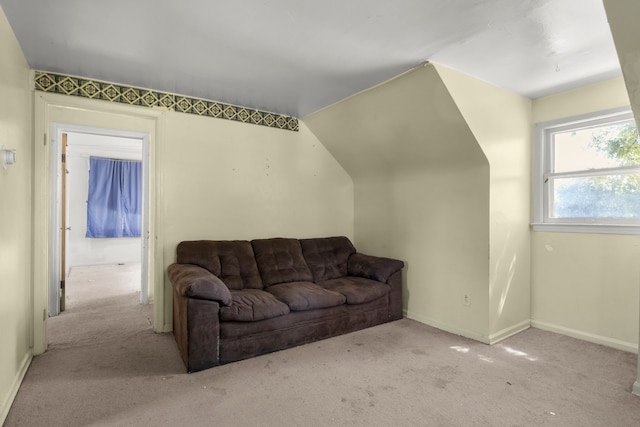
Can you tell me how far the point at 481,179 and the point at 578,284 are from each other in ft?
4.22

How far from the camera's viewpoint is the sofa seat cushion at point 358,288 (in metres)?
3.10

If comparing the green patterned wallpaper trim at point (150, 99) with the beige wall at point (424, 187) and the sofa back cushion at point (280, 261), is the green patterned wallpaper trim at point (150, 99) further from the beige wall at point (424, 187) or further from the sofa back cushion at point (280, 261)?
the sofa back cushion at point (280, 261)

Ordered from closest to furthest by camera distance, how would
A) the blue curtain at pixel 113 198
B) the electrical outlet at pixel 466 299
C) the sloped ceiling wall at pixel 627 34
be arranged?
1. the sloped ceiling wall at pixel 627 34
2. the electrical outlet at pixel 466 299
3. the blue curtain at pixel 113 198

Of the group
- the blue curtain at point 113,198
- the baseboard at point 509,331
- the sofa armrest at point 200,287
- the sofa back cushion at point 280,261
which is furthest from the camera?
the blue curtain at point 113,198

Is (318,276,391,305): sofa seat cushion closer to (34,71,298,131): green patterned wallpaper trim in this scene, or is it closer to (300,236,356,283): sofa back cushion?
(300,236,356,283): sofa back cushion

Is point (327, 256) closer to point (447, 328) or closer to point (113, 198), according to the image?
point (447, 328)

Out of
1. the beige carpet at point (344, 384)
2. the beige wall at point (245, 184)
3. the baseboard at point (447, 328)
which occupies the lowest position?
the beige carpet at point (344, 384)

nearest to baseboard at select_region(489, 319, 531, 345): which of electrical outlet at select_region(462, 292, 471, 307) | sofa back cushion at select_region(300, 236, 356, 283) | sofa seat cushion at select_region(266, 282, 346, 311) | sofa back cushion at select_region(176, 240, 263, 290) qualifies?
electrical outlet at select_region(462, 292, 471, 307)

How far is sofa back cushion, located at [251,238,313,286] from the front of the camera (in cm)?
331

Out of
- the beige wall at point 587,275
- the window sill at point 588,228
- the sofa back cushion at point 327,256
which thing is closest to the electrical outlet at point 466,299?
the beige wall at point 587,275

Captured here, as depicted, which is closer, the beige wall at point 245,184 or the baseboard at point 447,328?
the baseboard at point 447,328

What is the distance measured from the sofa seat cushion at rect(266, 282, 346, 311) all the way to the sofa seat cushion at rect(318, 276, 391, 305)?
111 mm

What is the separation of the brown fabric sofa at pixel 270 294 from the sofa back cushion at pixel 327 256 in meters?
0.01

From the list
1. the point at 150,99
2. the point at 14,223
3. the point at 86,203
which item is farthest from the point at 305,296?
the point at 86,203
